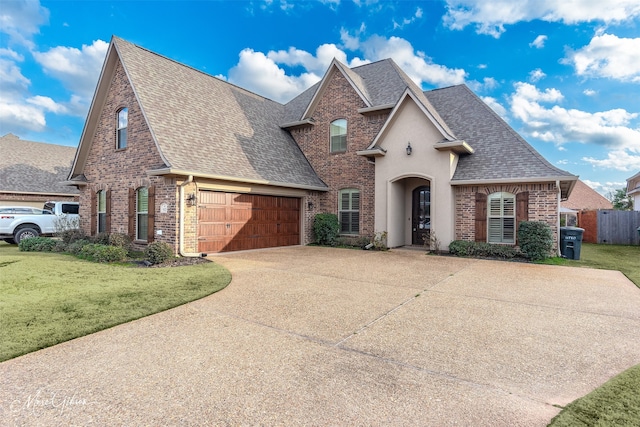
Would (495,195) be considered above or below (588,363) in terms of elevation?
above

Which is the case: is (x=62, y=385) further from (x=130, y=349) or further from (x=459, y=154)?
(x=459, y=154)

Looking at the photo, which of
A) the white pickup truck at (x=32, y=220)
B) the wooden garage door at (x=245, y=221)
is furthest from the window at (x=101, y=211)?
the wooden garage door at (x=245, y=221)

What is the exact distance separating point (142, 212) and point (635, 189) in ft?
102

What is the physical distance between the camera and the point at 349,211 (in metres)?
15.5

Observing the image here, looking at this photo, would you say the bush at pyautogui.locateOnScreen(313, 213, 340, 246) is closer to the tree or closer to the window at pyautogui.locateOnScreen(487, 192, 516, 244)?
the window at pyautogui.locateOnScreen(487, 192, 516, 244)

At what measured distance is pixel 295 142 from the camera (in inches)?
688

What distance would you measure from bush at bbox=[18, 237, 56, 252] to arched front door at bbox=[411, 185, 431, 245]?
1505cm

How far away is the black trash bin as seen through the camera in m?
11.2

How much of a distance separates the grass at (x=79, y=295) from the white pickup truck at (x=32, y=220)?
6621 millimetres

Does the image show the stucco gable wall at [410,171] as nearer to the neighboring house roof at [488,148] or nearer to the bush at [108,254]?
the neighboring house roof at [488,148]

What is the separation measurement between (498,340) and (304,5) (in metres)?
16.6

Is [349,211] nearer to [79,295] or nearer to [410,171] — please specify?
[410,171]

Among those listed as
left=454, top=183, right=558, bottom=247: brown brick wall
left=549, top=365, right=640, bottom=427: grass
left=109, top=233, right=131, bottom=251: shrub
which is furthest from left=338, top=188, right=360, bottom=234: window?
left=549, top=365, right=640, bottom=427: grass

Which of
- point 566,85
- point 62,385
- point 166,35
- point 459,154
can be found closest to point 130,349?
point 62,385
